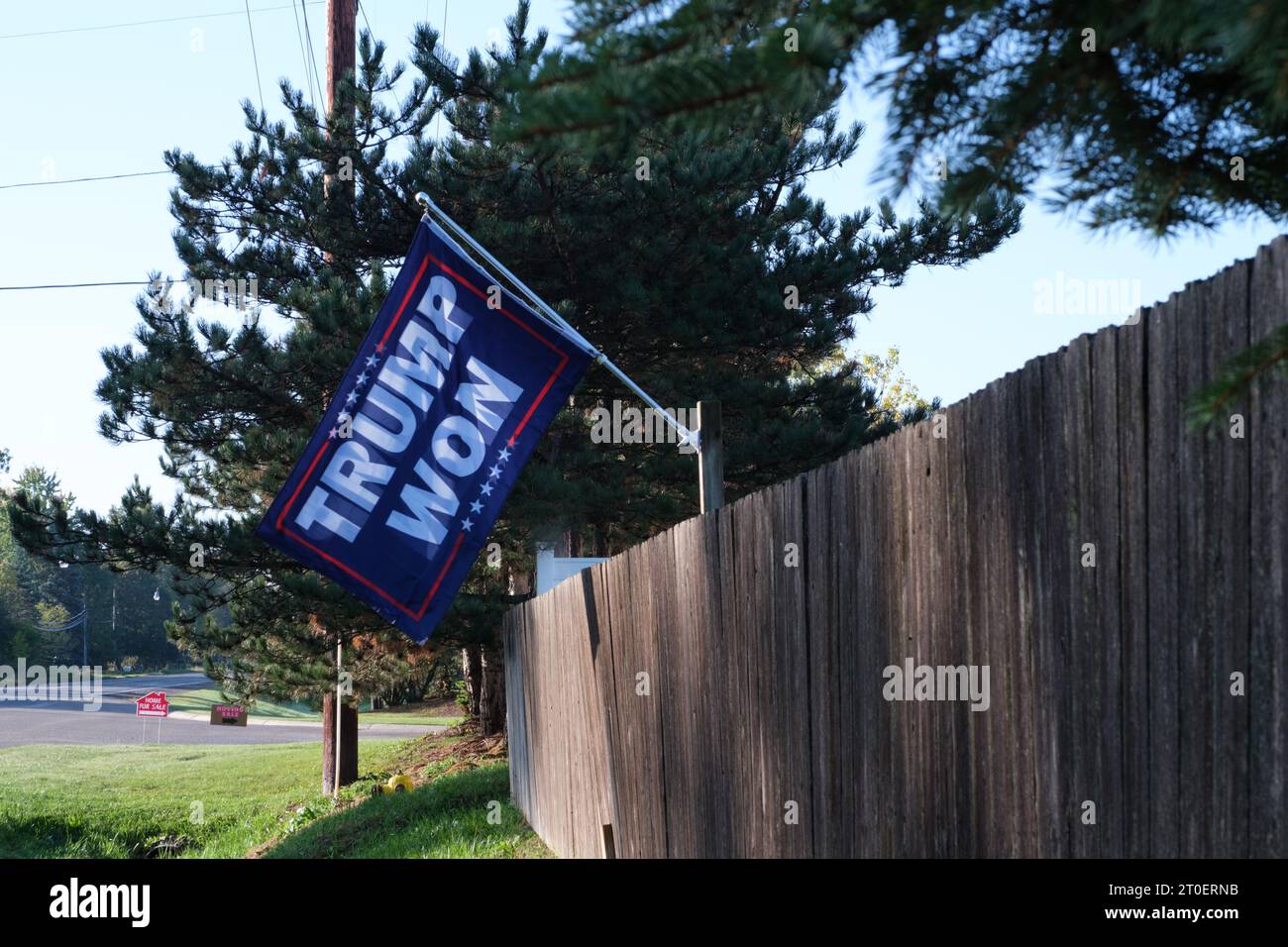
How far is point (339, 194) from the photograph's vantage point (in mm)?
15758

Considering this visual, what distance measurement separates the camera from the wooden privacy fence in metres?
2.33

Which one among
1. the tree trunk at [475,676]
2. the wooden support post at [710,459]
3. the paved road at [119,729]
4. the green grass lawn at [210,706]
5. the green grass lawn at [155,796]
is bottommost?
the green grass lawn at [210,706]

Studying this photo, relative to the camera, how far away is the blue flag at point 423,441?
827 cm

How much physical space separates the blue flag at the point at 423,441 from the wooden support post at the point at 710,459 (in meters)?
1.05

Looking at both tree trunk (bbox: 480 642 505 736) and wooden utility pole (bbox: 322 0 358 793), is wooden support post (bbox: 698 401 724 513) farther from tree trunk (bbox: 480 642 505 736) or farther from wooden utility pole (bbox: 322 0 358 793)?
tree trunk (bbox: 480 642 505 736)

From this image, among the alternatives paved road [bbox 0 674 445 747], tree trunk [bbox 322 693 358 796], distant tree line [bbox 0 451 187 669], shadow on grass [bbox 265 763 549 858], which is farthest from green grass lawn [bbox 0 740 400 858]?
distant tree line [bbox 0 451 187 669]

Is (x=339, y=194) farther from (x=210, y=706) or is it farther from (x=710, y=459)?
(x=210, y=706)

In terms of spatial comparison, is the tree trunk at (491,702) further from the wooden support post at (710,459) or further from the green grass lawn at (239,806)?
the wooden support post at (710,459)

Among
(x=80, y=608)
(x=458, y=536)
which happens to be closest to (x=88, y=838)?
(x=458, y=536)

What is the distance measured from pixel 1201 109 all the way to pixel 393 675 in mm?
17172

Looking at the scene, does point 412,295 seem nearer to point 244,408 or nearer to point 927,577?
Result: point 927,577

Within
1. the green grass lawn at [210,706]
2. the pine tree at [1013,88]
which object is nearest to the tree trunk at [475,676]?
the pine tree at [1013,88]

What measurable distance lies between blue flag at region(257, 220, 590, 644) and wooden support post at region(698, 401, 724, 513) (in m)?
1.05
